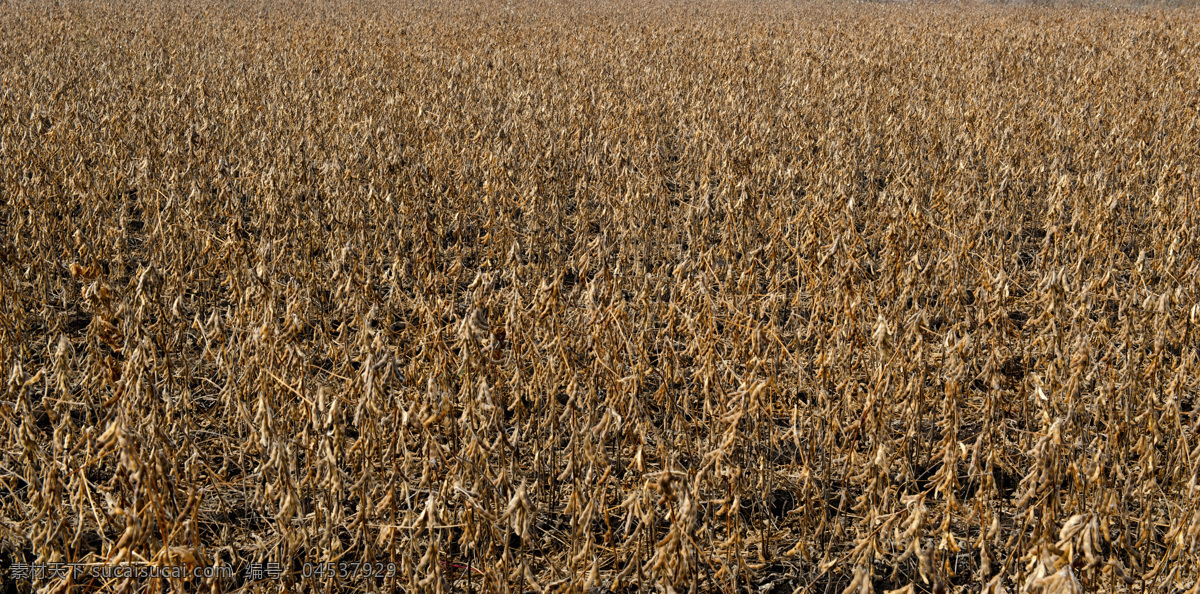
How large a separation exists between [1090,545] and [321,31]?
10.3 m

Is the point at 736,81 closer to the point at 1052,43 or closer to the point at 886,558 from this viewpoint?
the point at 1052,43

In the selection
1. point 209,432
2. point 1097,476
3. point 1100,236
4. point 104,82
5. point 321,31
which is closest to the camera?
point 1097,476

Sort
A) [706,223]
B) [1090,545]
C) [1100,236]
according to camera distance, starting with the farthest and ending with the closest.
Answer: [706,223]
[1100,236]
[1090,545]

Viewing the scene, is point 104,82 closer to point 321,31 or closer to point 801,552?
point 321,31

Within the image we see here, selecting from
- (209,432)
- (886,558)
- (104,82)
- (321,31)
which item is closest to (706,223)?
(886,558)

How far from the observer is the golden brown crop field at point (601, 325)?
1838 millimetres

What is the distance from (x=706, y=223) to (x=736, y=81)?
12.2 ft

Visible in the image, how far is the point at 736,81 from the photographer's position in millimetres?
6957

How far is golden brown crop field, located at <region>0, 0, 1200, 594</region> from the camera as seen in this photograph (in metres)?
1.84

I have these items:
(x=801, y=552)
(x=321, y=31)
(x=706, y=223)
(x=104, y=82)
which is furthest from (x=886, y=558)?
(x=321, y=31)

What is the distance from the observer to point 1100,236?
3324 millimetres

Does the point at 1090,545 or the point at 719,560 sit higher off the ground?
the point at 1090,545

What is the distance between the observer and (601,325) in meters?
2.43

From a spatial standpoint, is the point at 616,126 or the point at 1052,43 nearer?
the point at 616,126
